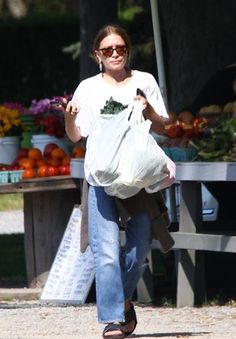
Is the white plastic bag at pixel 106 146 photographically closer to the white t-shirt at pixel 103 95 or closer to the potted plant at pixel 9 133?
the white t-shirt at pixel 103 95

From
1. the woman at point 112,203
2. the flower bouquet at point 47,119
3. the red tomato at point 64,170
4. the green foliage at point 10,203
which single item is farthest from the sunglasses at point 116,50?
the green foliage at point 10,203

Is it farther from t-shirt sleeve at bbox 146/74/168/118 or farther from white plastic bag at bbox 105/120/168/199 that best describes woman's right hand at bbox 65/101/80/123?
t-shirt sleeve at bbox 146/74/168/118

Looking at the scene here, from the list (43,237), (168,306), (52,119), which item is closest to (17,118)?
(52,119)

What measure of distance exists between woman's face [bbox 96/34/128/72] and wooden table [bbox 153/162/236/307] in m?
1.68

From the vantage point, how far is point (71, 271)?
889cm

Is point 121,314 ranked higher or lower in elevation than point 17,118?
lower

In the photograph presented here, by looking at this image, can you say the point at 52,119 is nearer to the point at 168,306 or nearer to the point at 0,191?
the point at 0,191

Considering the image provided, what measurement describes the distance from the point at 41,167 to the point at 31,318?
1.54 m

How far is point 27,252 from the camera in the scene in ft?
31.1

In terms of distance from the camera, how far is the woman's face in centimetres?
638

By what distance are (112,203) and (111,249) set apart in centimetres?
23

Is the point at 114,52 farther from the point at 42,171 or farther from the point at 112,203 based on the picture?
the point at 42,171

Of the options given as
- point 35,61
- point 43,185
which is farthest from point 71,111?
point 35,61

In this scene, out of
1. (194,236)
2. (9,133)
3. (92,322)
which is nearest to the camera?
(92,322)
